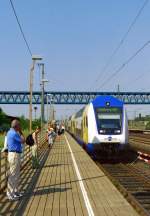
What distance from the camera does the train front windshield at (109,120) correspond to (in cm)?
2503

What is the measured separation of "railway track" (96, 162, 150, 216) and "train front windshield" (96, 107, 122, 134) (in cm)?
178

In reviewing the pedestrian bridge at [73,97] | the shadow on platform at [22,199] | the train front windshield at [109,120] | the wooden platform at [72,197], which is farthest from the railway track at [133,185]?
the pedestrian bridge at [73,97]

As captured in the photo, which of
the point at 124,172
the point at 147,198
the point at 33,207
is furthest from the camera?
the point at 124,172

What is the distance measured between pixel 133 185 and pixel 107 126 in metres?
8.87

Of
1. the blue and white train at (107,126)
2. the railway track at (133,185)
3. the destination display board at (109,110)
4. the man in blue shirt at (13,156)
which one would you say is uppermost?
the destination display board at (109,110)

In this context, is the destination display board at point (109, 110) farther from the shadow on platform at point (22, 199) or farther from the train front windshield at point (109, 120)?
the shadow on platform at point (22, 199)

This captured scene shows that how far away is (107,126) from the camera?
25234mm

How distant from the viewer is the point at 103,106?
25.8m

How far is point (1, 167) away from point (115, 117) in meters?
12.8

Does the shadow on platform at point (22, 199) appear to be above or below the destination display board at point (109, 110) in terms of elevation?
below

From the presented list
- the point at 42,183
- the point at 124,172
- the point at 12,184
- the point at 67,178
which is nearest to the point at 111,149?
the point at 124,172

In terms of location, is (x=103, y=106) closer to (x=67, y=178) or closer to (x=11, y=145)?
(x=67, y=178)

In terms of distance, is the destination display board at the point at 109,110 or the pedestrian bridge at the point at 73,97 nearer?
the destination display board at the point at 109,110

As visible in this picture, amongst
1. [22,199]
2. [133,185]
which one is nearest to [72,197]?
[22,199]
